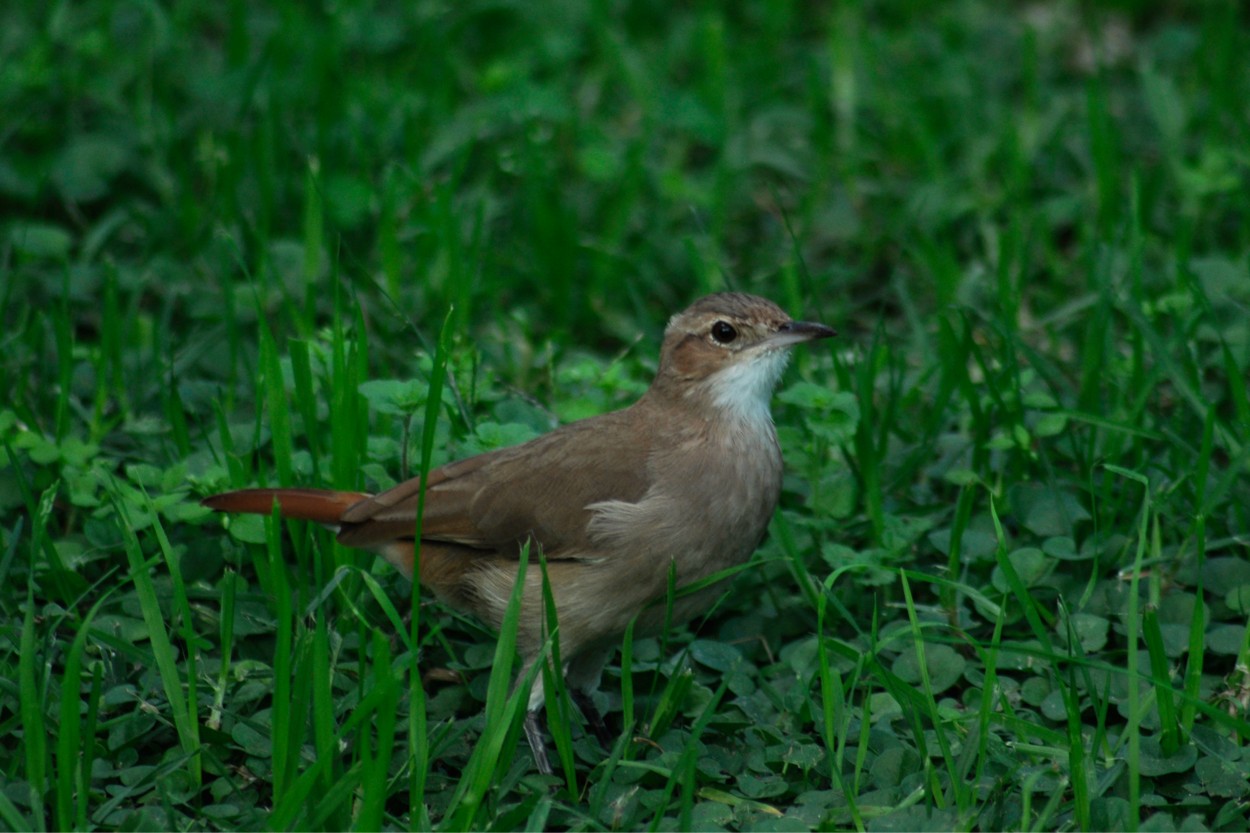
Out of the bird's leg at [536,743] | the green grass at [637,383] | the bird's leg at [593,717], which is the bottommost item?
the bird's leg at [593,717]

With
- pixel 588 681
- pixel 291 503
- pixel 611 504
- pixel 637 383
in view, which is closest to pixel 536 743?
pixel 588 681

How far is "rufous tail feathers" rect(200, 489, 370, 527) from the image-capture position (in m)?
4.56

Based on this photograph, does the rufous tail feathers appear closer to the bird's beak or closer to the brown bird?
the brown bird

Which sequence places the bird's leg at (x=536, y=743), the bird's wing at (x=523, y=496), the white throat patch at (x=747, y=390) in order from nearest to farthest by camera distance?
→ 1. the bird's leg at (x=536, y=743)
2. the bird's wing at (x=523, y=496)
3. the white throat patch at (x=747, y=390)

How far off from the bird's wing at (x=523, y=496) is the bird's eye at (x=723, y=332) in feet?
1.22

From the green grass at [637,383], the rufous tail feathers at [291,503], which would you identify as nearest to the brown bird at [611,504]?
the rufous tail feathers at [291,503]

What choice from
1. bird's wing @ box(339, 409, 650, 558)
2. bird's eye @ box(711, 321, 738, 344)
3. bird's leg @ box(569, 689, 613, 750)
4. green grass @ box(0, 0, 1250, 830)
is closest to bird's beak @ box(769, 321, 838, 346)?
bird's eye @ box(711, 321, 738, 344)

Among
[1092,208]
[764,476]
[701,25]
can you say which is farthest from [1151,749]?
[701,25]

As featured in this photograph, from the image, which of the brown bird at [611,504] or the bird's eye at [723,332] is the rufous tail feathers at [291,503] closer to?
the brown bird at [611,504]

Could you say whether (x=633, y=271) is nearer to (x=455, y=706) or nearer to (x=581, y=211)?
(x=581, y=211)

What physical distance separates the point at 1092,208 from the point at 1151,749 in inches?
142

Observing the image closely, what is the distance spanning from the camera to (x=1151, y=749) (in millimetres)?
4109

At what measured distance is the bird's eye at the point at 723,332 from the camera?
4.77 meters

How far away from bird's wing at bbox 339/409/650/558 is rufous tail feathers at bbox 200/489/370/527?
57 millimetres
